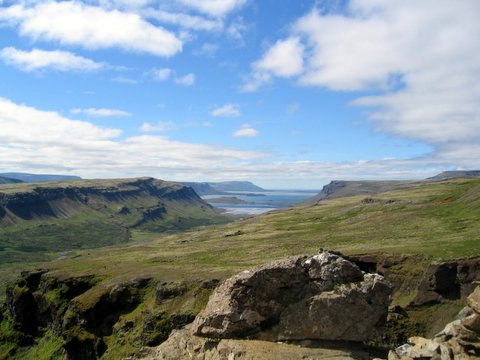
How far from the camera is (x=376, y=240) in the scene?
283ft

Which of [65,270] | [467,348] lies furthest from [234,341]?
[65,270]

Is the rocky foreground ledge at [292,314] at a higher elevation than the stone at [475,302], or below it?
below

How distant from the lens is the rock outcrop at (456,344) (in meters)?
26.7

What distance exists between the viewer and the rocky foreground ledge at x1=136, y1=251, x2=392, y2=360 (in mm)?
32591

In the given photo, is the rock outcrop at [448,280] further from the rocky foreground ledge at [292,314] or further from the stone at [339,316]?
the stone at [339,316]

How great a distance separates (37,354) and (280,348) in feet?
216

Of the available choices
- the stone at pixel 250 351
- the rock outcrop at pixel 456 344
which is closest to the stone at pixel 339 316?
the stone at pixel 250 351

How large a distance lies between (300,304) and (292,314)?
101 centimetres

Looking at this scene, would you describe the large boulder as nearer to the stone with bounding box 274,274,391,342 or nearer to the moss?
the stone with bounding box 274,274,391,342

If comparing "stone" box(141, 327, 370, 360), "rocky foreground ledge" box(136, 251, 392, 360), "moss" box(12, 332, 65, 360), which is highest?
"rocky foreground ledge" box(136, 251, 392, 360)

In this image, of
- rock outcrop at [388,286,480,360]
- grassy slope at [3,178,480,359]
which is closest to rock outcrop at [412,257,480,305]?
grassy slope at [3,178,480,359]

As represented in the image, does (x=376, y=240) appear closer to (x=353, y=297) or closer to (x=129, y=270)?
(x=129, y=270)

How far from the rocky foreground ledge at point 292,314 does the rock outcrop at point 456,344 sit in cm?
439

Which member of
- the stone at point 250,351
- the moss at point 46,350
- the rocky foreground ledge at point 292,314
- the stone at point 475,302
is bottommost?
the moss at point 46,350
